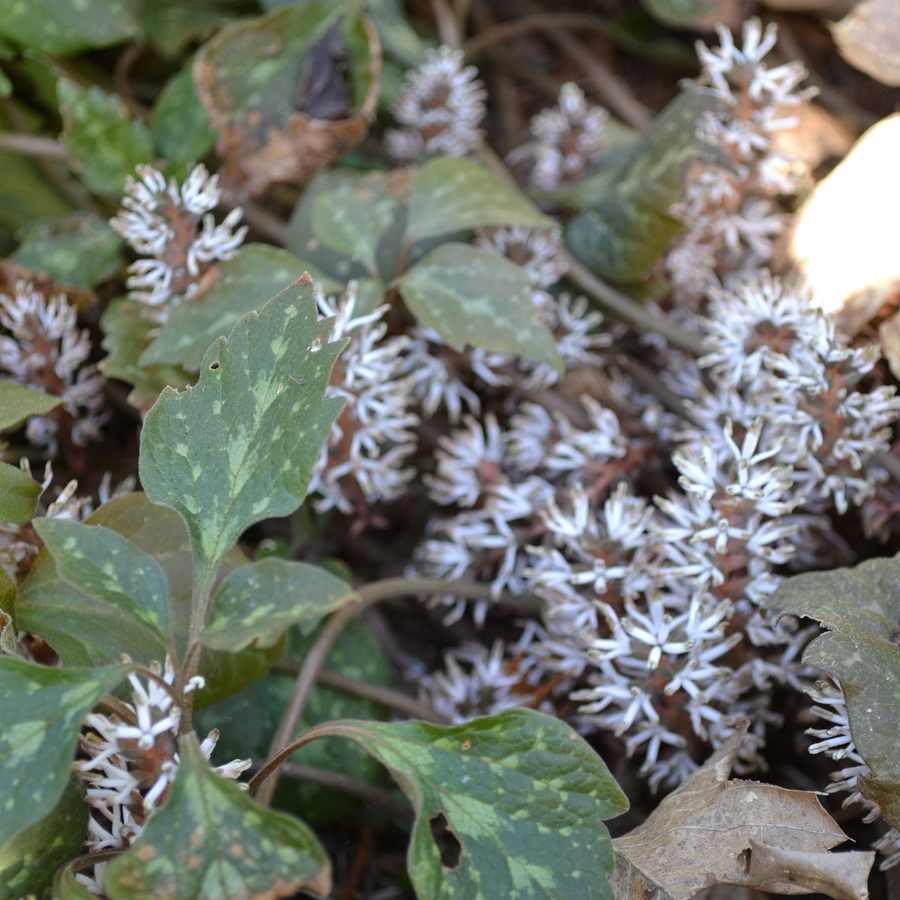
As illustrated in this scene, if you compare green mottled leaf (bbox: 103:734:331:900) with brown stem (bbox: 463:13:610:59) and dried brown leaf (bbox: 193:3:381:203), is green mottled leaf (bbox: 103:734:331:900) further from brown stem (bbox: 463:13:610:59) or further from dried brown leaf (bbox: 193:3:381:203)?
brown stem (bbox: 463:13:610:59)

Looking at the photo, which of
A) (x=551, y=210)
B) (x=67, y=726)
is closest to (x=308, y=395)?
(x=67, y=726)

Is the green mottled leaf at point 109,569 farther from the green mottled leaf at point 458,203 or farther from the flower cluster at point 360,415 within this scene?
the green mottled leaf at point 458,203

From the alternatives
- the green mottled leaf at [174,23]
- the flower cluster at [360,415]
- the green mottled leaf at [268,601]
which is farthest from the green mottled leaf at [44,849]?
the green mottled leaf at [174,23]

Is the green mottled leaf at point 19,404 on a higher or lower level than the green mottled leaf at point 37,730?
higher

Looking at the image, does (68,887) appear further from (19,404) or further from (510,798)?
(19,404)

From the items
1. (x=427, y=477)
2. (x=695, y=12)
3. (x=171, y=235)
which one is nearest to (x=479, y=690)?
(x=427, y=477)

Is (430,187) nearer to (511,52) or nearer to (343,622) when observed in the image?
(343,622)
